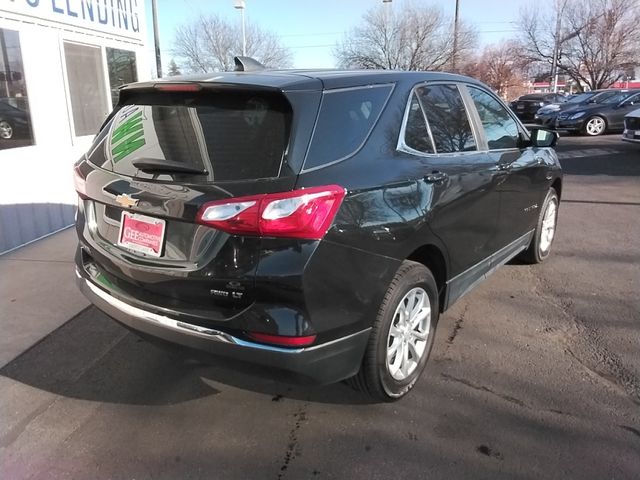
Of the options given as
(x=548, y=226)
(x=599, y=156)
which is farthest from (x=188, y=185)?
(x=599, y=156)

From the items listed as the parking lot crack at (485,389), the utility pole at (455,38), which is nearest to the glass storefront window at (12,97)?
the parking lot crack at (485,389)

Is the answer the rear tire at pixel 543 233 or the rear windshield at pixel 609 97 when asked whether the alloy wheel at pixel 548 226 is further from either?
the rear windshield at pixel 609 97

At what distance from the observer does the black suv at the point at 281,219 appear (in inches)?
89.7

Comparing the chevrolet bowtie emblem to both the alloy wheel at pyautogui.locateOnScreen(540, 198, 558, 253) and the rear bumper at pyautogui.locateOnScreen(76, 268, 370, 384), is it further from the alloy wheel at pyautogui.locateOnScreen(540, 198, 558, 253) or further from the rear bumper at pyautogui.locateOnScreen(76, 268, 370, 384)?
the alloy wheel at pyautogui.locateOnScreen(540, 198, 558, 253)

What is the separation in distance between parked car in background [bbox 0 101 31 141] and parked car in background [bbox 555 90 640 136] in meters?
16.0

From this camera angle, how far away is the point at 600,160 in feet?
39.7

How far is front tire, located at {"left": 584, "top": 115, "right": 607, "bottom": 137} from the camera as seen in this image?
17141mm

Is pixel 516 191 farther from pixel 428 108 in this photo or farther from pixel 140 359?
pixel 140 359

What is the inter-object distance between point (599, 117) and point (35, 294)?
56.7 ft

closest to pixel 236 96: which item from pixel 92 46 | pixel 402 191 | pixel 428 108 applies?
pixel 402 191

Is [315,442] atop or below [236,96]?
below

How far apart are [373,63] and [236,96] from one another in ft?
121

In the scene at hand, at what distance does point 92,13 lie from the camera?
22.1ft

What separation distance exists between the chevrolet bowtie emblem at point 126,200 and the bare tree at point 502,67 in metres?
43.0
